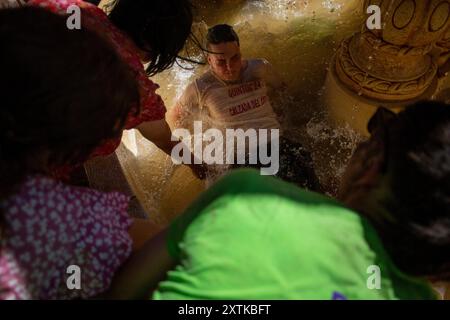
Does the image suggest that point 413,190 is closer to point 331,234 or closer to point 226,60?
point 331,234

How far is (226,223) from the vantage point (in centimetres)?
114

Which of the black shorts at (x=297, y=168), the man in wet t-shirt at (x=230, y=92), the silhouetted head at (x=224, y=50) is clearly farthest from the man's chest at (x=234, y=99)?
the black shorts at (x=297, y=168)

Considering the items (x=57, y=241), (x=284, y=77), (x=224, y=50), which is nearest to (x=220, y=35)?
(x=224, y=50)

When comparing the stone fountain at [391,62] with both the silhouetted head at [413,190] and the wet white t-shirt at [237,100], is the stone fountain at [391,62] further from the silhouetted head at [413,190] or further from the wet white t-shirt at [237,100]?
the silhouetted head at [413,190]

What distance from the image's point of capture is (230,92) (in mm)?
3061

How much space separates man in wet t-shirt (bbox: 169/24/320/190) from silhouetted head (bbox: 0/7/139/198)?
157 cm

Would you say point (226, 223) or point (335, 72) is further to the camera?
point (335, 72)

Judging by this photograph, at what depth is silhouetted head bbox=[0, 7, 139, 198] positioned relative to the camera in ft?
3.90

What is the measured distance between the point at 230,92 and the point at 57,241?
198cm

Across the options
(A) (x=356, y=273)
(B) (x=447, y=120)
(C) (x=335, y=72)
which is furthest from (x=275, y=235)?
(C) (x=335, y=72)

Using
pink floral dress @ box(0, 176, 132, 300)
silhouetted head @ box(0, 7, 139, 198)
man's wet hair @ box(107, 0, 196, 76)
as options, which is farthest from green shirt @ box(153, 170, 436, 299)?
man's wet hair @ box(107, 0, 196, 76)

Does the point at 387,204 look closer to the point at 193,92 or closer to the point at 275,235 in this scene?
the point at 275,235

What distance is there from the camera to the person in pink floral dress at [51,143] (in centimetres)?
121
